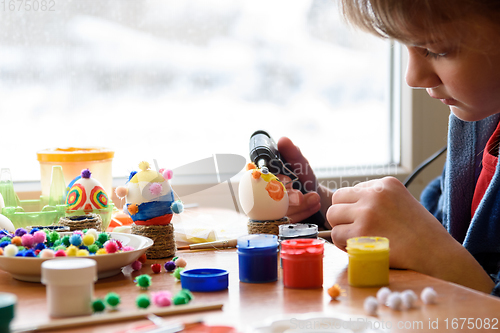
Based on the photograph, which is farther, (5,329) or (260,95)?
(260,95)

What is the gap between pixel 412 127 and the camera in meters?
1.55

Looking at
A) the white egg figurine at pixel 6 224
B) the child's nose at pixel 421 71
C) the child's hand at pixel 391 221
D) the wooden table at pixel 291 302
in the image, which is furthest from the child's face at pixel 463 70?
the white egg figurine at pixel 6 224

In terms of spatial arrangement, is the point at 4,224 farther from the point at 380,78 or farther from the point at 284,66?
the point at 380,78

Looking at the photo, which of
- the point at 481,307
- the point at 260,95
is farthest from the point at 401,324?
the point at 260,95

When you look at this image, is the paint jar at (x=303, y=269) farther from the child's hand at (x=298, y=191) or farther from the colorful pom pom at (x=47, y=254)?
the child's hand at (x=298, y=191)

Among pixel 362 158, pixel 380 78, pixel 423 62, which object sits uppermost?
pixel 380 78

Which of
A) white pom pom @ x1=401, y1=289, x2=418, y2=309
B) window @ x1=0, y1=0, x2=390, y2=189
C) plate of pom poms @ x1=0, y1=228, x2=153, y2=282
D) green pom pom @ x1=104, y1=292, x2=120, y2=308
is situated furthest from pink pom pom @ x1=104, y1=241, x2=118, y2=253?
window @ x1=0, y1=0, x2=390, y2=189

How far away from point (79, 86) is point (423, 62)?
3.29 ft

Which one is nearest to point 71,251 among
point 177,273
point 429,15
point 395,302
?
point 177,273

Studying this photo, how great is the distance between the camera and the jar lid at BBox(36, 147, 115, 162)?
0.99m

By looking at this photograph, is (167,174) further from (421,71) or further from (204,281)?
(421,71)

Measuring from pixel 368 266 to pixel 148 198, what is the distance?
326mm

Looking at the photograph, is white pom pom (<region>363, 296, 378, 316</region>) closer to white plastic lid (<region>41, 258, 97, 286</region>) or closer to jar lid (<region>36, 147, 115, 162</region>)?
white plastic lid (<region>41, 258, 97, 286</region>)

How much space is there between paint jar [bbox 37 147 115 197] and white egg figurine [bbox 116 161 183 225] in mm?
339
